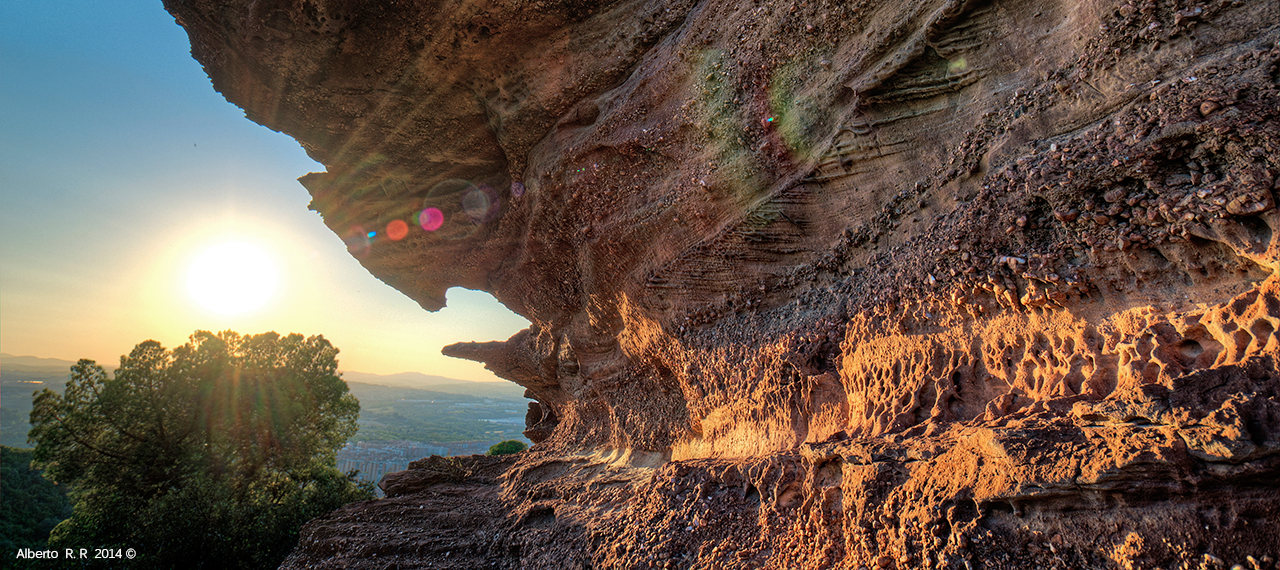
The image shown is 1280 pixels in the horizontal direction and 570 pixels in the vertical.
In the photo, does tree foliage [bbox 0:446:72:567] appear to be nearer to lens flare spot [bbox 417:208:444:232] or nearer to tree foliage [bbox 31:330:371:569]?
tree foliage [bbox 31:330:371:569]

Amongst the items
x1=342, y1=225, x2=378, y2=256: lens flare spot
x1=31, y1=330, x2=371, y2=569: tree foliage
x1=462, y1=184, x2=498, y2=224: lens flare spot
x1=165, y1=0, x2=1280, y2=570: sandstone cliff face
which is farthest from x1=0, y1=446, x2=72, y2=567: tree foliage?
x1=462, y1=184, x2=498, y2=224: lens flare spot

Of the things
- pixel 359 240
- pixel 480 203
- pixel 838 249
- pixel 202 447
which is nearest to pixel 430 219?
pixel 480 203

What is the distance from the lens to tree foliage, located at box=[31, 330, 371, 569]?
11633mm

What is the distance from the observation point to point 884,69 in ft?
17.6

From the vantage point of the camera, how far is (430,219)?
1170 cm

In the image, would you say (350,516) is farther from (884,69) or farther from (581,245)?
(884,69)

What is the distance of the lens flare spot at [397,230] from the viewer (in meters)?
12.0

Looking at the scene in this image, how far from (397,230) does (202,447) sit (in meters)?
9.25

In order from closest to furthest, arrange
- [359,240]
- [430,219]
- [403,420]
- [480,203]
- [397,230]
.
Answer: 1. [480,203]
2. [430,219]
3. [397,230]
4. [359,240]
5. [403,420]

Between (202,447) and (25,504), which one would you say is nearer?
(202,447)

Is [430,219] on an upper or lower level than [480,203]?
lower

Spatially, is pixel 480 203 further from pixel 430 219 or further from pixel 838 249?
pixel 838 249

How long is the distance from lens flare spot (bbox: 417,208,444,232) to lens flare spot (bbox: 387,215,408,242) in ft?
1.42

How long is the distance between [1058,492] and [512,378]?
47.5ft
